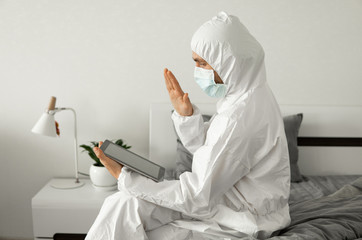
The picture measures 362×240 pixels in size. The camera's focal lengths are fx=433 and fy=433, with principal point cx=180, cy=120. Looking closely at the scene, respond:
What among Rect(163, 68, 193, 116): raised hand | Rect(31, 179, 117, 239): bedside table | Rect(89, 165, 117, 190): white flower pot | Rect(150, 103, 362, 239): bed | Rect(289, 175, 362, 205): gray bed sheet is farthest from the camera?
Rect(150, 103, 362, 239): bed

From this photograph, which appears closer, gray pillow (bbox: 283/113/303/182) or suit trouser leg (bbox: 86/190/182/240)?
suit trouser leg (bbox: 86/190/182/240)

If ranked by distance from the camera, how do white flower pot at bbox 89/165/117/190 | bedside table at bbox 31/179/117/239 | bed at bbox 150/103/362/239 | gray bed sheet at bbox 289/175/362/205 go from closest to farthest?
gray bed sheet at bbox 289/175/362/205 < bedside table at bbox 31/179/117/239 < white flower pot at bbox 89/165/117/190 < bed at bbox 150/103/362/239

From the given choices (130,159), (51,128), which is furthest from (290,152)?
(51,128)

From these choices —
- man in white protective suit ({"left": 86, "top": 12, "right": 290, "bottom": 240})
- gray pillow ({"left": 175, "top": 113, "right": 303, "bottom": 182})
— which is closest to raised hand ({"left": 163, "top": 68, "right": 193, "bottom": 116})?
man in white protective suit ({"left": 86, "top": 12, "right": 290, "bottom": 240})

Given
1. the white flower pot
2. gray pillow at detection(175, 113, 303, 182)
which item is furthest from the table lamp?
gray pillow at detection(175, 113, 303, 182)

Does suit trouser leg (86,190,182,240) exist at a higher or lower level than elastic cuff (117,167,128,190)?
lower

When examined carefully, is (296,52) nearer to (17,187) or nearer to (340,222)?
(340,222)

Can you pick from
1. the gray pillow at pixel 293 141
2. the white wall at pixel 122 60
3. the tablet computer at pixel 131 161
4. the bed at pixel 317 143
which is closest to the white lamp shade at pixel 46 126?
the white wall at pixel 122 60

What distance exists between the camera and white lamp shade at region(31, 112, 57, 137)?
260 cm

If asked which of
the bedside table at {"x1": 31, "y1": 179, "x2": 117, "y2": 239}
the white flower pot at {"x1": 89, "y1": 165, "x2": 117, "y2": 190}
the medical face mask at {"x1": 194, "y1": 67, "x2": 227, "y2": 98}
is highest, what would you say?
the medical face mask at {"x1": 194, "y1": 67, "x2": 227, "y2": 98}

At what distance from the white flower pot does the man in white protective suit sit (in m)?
1.02

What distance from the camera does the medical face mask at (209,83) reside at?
182 cm

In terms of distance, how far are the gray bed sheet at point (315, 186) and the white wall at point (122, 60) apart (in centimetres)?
55

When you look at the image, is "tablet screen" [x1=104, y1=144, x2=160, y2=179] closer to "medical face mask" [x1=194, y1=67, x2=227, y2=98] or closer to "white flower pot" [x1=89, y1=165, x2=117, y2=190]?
"medical face mask" [x1=194, y1=67, x2=227, y2=98]
